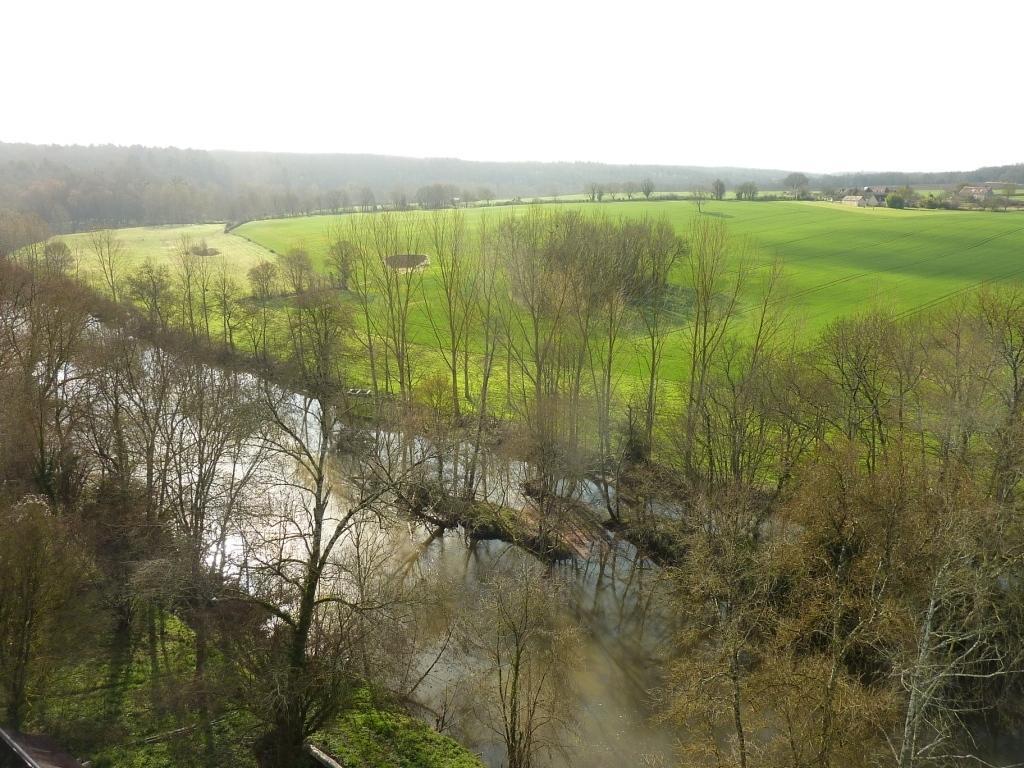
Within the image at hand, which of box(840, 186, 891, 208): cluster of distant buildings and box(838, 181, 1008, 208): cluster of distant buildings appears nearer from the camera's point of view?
box(838, 181, 1008, 208): cluster of distant buildings

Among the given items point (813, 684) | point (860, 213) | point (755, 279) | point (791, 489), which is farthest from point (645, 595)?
point (860, 213)

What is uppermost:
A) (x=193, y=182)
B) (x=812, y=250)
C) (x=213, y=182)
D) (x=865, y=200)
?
(x=213, y=182)

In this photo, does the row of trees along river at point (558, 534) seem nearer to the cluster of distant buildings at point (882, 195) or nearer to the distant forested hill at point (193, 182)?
the distant forested hill at point (193, 182)

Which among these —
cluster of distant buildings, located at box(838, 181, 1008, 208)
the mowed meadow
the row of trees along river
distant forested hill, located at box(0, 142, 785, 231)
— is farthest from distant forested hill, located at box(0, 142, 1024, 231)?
the row of trees along river

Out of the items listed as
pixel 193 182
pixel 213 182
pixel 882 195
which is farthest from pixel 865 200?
pixel 213 182

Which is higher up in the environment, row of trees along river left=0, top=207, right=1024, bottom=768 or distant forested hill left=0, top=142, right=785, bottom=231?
distant forested hill left=0, top=142, right=785, bottom=231

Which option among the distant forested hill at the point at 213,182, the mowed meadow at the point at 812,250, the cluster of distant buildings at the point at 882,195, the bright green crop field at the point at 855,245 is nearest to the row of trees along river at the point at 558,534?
the mowed meadow at the point at 812,250

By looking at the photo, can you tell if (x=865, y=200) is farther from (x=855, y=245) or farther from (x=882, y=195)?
(x=855, y=245)

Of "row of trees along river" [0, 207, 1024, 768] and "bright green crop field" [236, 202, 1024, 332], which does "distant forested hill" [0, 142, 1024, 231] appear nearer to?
"bright green crop field" [236, 202, 1024, 332]

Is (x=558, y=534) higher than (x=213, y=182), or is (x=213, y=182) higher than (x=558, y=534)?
(x=213, y=182)
